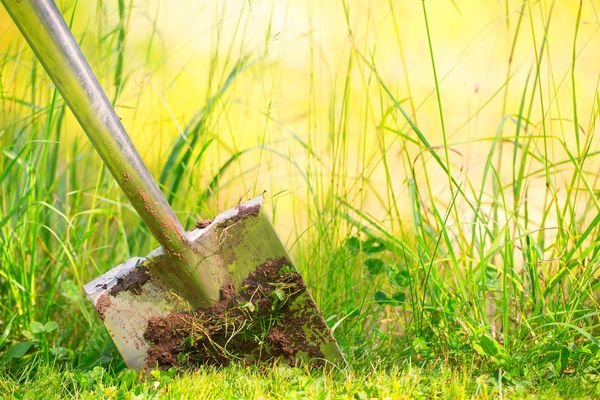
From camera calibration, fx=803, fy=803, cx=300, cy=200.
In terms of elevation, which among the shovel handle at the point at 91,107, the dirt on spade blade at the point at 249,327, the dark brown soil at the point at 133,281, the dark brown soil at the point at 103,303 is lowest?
the dirt on spade blade at the point at 249,327

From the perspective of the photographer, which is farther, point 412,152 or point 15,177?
point 412,152

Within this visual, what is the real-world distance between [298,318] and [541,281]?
77 centimetres

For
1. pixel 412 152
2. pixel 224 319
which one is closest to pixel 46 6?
pixel 224 319

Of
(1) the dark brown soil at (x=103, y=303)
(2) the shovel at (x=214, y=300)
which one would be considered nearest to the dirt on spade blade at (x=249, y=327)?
(2) the shovel at (x=214, y=300)

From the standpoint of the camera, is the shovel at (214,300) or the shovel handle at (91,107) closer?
the shovel handle at (91,107)

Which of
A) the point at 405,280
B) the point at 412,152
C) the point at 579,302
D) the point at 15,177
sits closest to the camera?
the point at 579,302

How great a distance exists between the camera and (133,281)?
202 cm

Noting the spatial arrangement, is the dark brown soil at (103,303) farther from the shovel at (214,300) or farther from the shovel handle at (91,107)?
the shovel handle at (91,107)

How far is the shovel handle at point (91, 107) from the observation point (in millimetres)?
1738

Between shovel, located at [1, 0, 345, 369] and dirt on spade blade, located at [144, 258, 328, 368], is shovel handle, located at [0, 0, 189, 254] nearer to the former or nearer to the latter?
shovel, located at [1, 0, 345, 369]

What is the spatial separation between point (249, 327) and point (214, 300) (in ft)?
0.38

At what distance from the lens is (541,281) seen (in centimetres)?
235

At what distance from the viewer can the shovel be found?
6.58 ft

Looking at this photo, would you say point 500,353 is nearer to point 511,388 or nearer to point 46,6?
point 511,388
